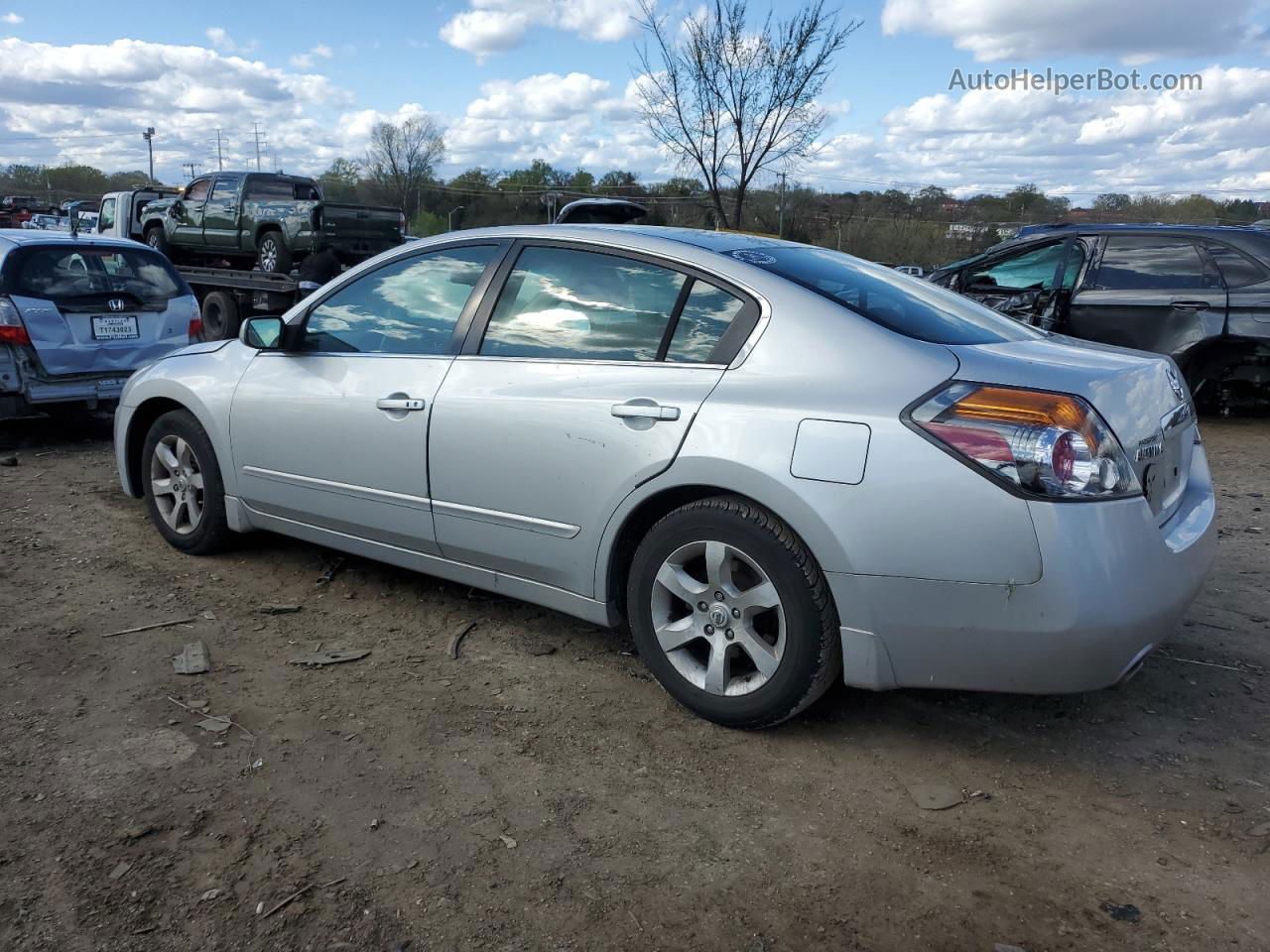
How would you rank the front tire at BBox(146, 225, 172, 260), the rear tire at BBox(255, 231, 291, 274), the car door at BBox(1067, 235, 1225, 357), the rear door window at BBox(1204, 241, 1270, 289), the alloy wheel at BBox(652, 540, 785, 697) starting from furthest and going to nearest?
the front tire at BBox(146, 225, 172, 260), the rear tire at BBox(255, 231, 291, 274), the car door at BBox(1067, 235, 1225, 357), the rear door window at BBox(1204, 241, 1270, 289), the alloy wheel at BBox(652, 540, 785, 697)

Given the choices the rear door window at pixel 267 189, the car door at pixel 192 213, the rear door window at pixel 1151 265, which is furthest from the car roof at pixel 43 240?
the car door at pixel 192 213

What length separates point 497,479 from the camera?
3.55m

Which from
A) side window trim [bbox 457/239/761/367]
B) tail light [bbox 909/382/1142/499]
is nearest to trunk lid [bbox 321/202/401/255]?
side window trim [bbox 457/239/761/367]

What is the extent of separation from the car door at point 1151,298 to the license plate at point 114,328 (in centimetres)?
738

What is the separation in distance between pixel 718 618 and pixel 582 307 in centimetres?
120

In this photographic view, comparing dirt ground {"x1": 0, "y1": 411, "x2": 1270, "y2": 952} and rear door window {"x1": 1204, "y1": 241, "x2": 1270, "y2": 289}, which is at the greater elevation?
rear door window {"x1": 1204, "y1": 241, "x2": 1270, "y2": 289}

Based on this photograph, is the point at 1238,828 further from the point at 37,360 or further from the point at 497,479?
the point at 37,360

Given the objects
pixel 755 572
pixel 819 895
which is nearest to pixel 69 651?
pixel 755 572

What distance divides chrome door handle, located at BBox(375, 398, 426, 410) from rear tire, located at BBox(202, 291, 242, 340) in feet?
36.8

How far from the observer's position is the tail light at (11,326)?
22.5ft

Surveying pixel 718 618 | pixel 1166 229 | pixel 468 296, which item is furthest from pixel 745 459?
pixel 1166 229

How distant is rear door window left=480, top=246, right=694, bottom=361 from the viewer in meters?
3.35

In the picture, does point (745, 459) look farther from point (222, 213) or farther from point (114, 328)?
point (222, 213)

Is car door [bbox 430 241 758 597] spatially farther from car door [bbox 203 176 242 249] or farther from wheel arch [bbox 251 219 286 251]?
car door [bbox 203 176 242 249]
